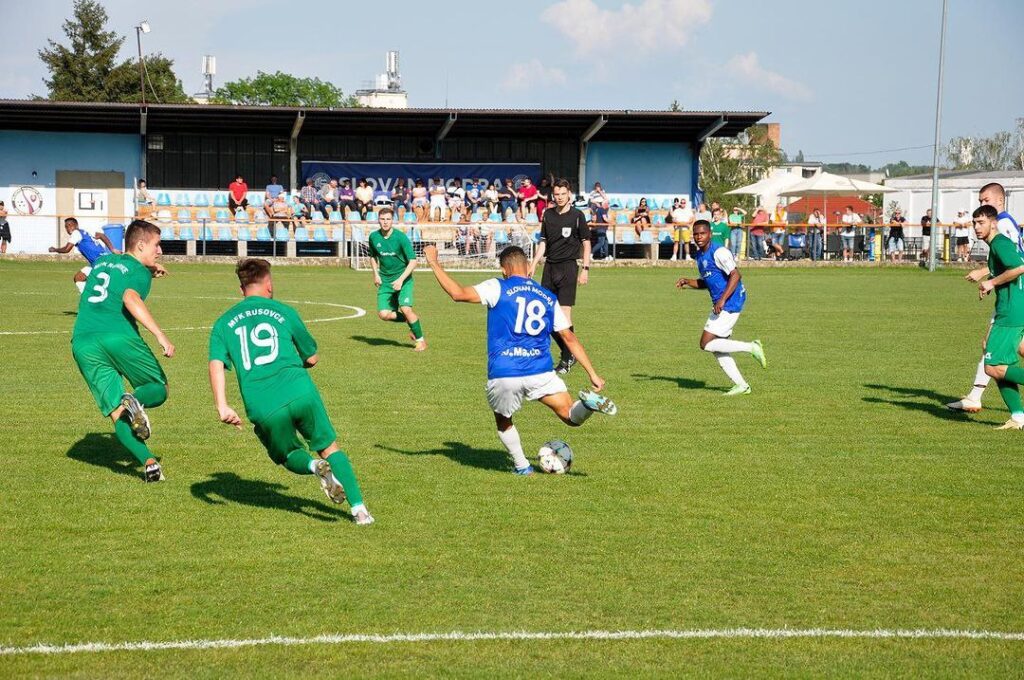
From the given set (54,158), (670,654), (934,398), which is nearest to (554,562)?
(670,654)

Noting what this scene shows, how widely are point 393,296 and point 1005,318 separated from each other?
897 centimetres

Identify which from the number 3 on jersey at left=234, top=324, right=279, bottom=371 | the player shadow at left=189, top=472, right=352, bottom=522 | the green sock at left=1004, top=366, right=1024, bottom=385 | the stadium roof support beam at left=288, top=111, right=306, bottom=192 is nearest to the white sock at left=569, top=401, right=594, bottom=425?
the player shadow at left=189, top=472, right=352, bottom=522

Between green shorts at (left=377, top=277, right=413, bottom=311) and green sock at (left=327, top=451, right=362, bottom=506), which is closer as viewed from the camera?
green sock at (left=327, top=451, right=362, bottom=506)

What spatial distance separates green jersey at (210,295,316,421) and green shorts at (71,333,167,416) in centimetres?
179

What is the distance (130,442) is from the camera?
848 cm

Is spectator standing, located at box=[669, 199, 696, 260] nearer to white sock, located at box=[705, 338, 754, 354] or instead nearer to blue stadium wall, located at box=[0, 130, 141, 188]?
blue stadium wall, located at box=[0, 130, 141, 188]

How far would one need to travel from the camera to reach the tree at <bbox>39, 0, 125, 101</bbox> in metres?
75.0

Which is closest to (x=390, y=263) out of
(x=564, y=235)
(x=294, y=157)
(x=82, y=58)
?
(x=564, y=235)

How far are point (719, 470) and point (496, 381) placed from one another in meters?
1.95

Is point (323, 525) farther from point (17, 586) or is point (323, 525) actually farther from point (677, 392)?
point (677, 392)

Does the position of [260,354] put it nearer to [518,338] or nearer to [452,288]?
[452,288]

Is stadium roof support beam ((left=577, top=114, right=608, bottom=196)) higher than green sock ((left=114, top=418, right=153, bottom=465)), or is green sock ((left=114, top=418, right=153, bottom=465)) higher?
stadium roof support beam ((left=577, top=114, right=608, bottom=196))

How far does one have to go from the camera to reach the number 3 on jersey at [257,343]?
700cm

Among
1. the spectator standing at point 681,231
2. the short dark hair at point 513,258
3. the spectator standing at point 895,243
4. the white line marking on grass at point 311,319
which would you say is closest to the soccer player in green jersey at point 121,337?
the short dark hair at point 513,258
